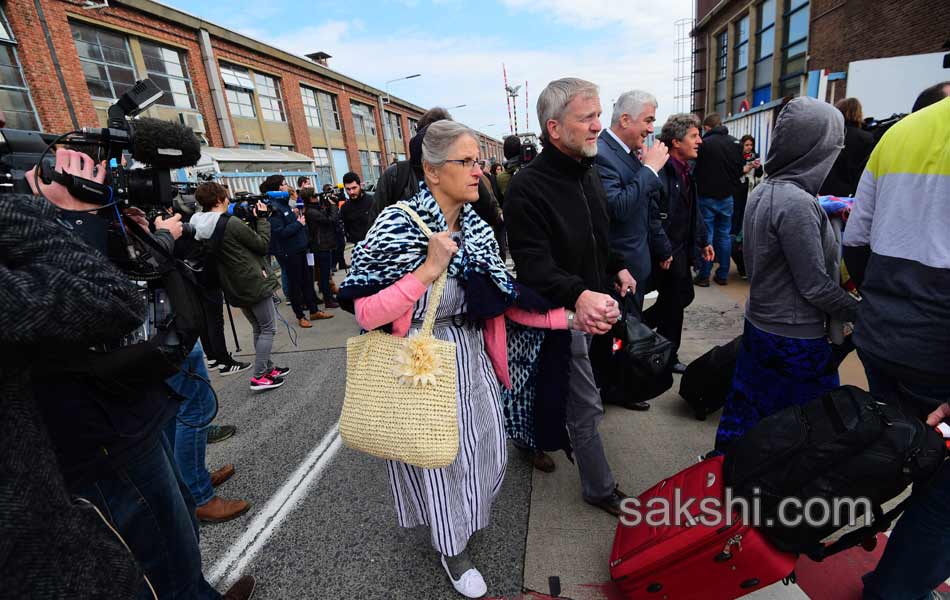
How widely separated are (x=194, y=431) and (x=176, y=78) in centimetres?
1937

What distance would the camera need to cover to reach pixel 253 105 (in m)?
20.7

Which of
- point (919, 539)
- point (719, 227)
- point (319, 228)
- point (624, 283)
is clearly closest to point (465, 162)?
point (624, 283)

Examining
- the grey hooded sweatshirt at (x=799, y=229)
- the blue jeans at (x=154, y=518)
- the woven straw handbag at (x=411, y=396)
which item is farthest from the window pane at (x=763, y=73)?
the blue jeans at (x=154, y=518)

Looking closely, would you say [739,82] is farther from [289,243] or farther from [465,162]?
[465,162]

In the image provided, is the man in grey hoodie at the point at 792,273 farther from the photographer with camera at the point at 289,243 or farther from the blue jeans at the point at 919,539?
the photographer with camera at the point at 289,243

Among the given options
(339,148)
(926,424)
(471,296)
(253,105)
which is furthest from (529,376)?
(339,148)

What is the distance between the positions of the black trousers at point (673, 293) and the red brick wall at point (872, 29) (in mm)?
13505

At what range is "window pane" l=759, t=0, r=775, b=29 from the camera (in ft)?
63.4

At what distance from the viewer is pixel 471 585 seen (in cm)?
182

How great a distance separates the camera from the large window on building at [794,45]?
1730 cm

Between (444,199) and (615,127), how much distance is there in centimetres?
160

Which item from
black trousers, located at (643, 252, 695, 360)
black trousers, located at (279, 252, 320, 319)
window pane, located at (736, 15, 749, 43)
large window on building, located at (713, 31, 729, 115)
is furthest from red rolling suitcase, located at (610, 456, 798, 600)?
large window on building, located at (713, 31, 729, 115)

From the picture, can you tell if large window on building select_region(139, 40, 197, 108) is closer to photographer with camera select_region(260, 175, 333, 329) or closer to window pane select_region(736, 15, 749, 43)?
photographer with camera select_region(260, 175, 333, 329)

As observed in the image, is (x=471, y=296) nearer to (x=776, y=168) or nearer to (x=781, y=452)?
(x=781, y=452)
